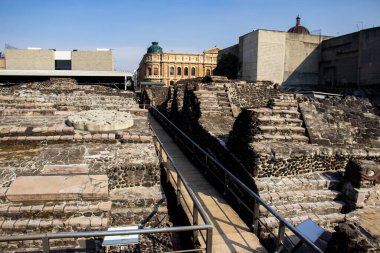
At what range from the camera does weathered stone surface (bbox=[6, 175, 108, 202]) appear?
13.9ft

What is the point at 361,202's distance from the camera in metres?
5.67

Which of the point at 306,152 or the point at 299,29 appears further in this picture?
the point at 299,29

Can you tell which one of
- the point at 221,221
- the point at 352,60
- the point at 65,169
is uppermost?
the point at 352,60

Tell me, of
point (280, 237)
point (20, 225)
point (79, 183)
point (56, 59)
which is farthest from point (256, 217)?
point (56, 59)

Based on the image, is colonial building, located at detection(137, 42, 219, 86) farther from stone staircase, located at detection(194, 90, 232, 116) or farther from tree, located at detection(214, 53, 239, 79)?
stone staircase, located at detection(194, 90, 232, 116)

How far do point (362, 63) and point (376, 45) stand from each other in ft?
6.62

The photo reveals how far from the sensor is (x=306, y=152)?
20.7 ft

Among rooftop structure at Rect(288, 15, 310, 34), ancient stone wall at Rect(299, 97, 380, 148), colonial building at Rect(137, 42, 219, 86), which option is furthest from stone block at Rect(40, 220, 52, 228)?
colonial building at Rect(137, 42, 219, 86)

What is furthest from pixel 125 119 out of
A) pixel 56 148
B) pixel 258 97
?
pixel 258 97

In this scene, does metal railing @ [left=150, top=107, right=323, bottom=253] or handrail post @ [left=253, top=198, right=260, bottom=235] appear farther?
handrail post @ [left=253, top=198, right=260, bottom=235]

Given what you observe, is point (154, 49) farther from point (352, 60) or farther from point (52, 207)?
point (52, 207)

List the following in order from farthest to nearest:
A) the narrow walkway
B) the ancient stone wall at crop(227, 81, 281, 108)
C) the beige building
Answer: the beige building
the ancient stone wall at crop(227, 81, 281, 108)
the narrow walkway

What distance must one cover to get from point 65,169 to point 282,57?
3086cm

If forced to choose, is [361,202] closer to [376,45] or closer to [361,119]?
[361,119]
